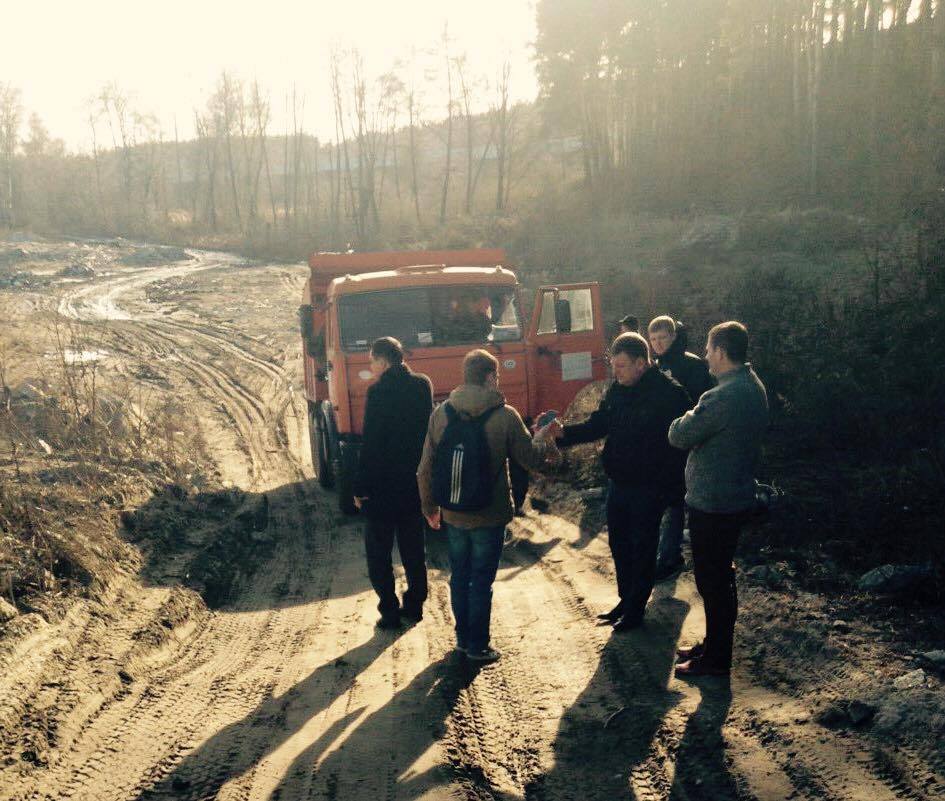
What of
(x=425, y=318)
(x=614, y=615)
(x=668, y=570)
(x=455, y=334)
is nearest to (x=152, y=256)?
(x=425, y=318)

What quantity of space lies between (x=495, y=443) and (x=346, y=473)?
4714 millimetres

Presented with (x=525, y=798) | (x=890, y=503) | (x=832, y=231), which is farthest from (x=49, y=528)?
(x=832, y=231)

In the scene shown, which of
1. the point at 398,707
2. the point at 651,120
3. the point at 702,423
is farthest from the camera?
the point at 651,120

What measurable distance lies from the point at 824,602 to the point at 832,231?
1711cm

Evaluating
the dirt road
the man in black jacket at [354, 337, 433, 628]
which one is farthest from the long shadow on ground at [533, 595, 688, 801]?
the man in black jacket at [354, 337, 433, 628]

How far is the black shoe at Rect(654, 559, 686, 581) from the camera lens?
7438 mm

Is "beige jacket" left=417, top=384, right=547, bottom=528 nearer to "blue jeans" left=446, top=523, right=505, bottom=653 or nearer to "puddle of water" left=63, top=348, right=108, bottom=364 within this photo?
"blue jeans" left=446, top=523, right=505, bottom=653

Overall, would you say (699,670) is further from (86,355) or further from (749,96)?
(749,96)

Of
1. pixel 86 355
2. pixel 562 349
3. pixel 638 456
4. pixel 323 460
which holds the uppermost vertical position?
pixel 562 349

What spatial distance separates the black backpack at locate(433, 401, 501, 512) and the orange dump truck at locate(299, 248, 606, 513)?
4198 mm

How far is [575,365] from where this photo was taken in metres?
10.2

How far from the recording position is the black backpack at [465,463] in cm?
555

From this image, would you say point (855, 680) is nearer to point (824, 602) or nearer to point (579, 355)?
point (824, 602)

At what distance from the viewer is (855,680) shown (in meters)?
5.06
